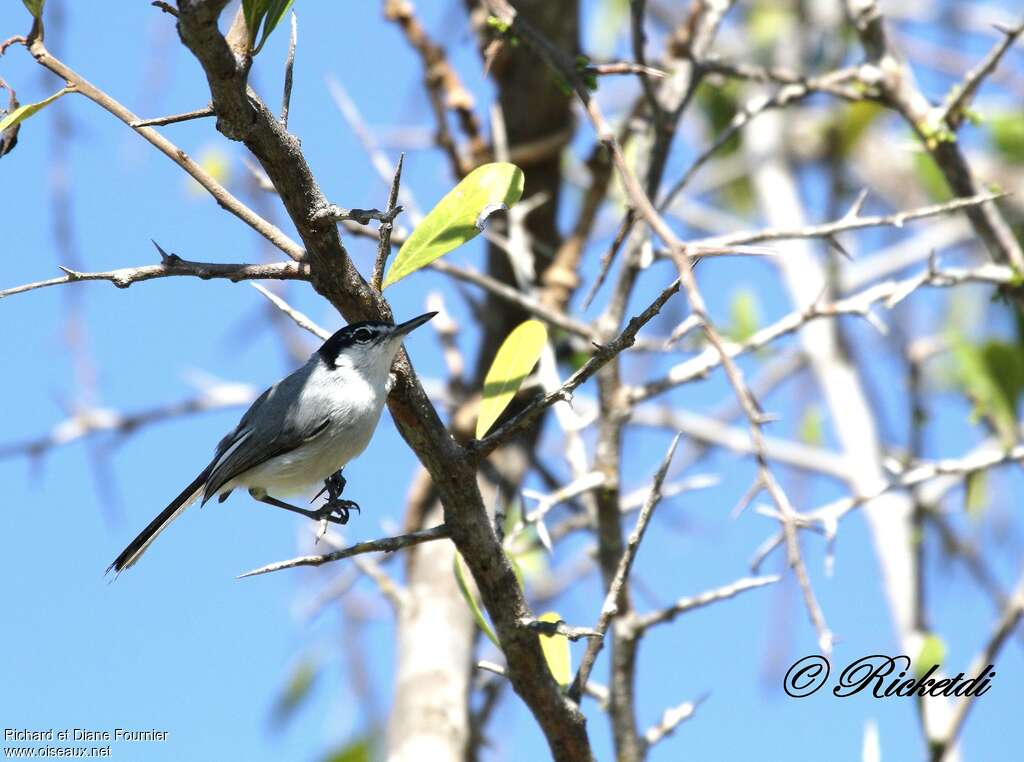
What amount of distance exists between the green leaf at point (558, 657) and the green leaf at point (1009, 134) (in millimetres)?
2975

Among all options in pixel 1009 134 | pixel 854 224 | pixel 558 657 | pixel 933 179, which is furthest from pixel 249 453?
pixel 1009 134

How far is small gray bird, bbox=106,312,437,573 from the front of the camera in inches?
110

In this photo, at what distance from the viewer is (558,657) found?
217 centimetres

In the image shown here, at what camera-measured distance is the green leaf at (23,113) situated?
5.42 feet

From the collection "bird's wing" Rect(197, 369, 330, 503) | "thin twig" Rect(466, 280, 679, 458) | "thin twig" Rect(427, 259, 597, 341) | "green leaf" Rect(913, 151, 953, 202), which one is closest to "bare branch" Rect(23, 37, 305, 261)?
"thin twig" Rect(466, 280, 679, 458)

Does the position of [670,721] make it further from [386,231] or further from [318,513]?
[386,231]

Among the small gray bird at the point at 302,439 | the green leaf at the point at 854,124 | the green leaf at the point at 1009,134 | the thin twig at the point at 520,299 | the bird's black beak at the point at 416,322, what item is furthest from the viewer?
the green leaf at the point at 854,124

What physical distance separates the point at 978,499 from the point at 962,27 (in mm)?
2299

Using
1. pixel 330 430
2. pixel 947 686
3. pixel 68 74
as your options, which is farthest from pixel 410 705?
pixel 68 74

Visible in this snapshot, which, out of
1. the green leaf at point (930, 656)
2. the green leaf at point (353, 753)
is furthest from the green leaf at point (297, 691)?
the green leaf at point (930, 656)

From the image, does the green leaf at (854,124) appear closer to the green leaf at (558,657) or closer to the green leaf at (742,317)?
the green leaf at (742,317)

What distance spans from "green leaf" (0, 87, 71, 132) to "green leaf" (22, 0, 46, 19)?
106mm

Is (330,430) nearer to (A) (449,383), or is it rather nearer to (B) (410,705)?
(B) (410,705)

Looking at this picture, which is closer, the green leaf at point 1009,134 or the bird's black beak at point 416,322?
→ the bird's black beak at point 416,322
